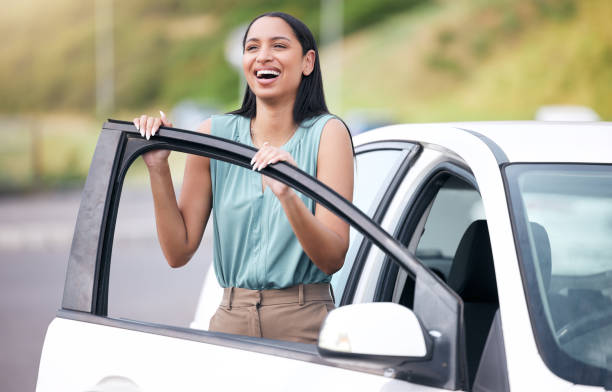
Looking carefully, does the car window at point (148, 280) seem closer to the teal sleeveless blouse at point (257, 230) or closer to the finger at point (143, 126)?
the teal sleeveless blouse at point (257, 230)

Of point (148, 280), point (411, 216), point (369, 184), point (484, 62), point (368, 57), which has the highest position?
point (368, 57)

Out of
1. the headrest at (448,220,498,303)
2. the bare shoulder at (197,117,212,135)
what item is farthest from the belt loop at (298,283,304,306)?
the headrest at (448,220,498,303)

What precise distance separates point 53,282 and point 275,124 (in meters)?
8.53

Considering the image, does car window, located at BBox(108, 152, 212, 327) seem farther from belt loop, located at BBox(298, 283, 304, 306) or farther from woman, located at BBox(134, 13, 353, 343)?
belt loop, located at BBox(298, 283, 304, 306)

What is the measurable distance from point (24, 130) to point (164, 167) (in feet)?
79.9

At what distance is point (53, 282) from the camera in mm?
10422

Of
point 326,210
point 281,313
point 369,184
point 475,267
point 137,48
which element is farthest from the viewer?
point 137,48

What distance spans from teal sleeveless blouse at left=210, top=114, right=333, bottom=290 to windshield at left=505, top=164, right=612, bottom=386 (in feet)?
1.81

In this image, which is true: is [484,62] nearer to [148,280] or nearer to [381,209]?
[148,280]

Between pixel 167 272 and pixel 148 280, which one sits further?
pixel 167 272

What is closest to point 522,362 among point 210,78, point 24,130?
point 24,130

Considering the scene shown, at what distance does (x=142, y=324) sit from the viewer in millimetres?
2217

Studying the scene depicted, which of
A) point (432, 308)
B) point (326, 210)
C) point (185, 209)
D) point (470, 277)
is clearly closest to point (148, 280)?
point (470, 277)

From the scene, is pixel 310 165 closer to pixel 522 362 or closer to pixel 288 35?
pixel 288 35
